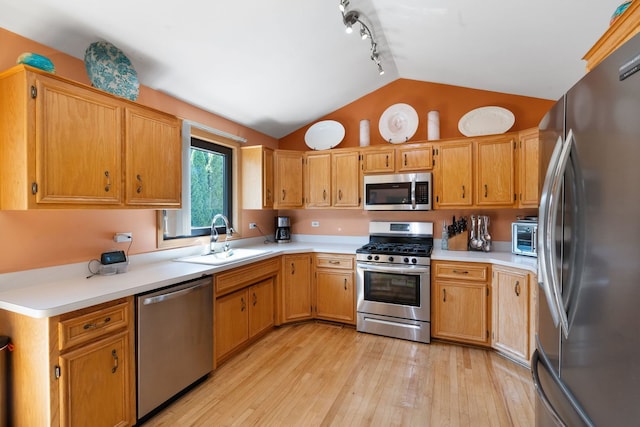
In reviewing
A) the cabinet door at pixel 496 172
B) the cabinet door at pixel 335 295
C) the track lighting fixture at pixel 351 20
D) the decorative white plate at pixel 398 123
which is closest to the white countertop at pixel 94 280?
the cabinet door at pixel 496 172

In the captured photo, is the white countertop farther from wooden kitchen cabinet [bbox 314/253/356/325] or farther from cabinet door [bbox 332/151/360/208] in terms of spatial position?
cabinet door [bbox 332/151/360/208]

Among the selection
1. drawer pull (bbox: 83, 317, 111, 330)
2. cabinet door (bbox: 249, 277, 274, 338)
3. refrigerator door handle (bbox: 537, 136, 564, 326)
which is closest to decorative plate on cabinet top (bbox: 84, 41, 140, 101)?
drawer pull (bbox: 83, 317, 111, 330)

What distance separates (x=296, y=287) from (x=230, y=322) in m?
1.01

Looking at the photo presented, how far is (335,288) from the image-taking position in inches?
136

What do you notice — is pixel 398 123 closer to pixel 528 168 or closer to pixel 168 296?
pixel 528 168

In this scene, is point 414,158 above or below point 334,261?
above

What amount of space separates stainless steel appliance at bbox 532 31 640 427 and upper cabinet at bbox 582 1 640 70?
235 mm

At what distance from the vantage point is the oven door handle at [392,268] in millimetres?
2992

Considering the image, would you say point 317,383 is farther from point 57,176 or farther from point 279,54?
point 279,54

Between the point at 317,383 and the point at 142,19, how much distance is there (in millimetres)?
2938

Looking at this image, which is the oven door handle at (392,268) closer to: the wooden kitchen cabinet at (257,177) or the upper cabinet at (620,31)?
the wooden kitchen cabinet at (257,177)

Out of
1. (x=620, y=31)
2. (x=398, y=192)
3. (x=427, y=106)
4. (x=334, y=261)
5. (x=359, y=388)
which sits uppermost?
(x=427, y=106)

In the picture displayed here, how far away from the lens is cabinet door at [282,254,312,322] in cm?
340

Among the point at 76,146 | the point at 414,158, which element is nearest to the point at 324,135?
the point at 414,158
